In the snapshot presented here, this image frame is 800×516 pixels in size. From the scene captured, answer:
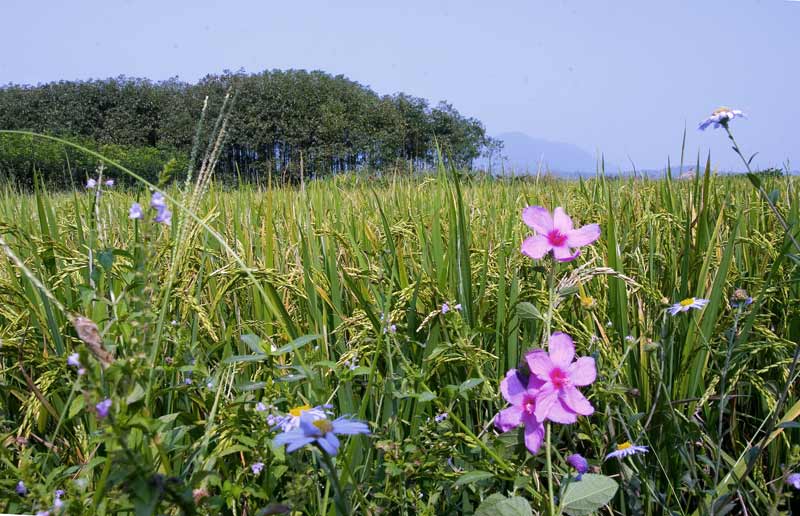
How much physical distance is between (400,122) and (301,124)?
202 inches

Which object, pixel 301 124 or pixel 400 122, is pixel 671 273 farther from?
pixel 400 122

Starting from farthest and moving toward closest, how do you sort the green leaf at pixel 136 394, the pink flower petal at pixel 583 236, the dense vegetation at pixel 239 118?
the dense vegetation at pixel 239 118 → the pink flower petal at pixel 583 236 → the green leaf at pixel 136 394

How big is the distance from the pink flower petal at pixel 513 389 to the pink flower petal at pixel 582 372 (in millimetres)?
58

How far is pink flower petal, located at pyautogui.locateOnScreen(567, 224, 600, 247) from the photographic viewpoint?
68 centimetres

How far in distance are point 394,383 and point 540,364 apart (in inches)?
18.8

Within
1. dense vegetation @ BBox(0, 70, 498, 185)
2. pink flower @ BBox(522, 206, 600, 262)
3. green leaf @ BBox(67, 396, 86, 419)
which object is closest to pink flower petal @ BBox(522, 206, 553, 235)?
pink flower @ BBox(522, 206, 600, 262)

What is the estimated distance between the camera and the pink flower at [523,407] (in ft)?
2.10

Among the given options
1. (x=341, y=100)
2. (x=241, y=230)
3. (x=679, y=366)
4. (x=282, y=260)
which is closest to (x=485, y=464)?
(x=679, y=366)

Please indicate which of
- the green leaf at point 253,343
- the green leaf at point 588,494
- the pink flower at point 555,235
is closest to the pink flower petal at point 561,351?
the pink flower at point 555,235

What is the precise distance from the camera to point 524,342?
1188 millimetres

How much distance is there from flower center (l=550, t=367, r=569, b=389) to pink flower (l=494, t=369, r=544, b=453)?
0.02m

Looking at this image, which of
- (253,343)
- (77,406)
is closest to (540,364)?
(253,343)

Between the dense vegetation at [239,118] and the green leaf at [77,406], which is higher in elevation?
the dense vegetation at [239,118]

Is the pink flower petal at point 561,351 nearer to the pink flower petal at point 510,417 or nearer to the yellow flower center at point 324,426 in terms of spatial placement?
the pink flower petal at point 510,417
